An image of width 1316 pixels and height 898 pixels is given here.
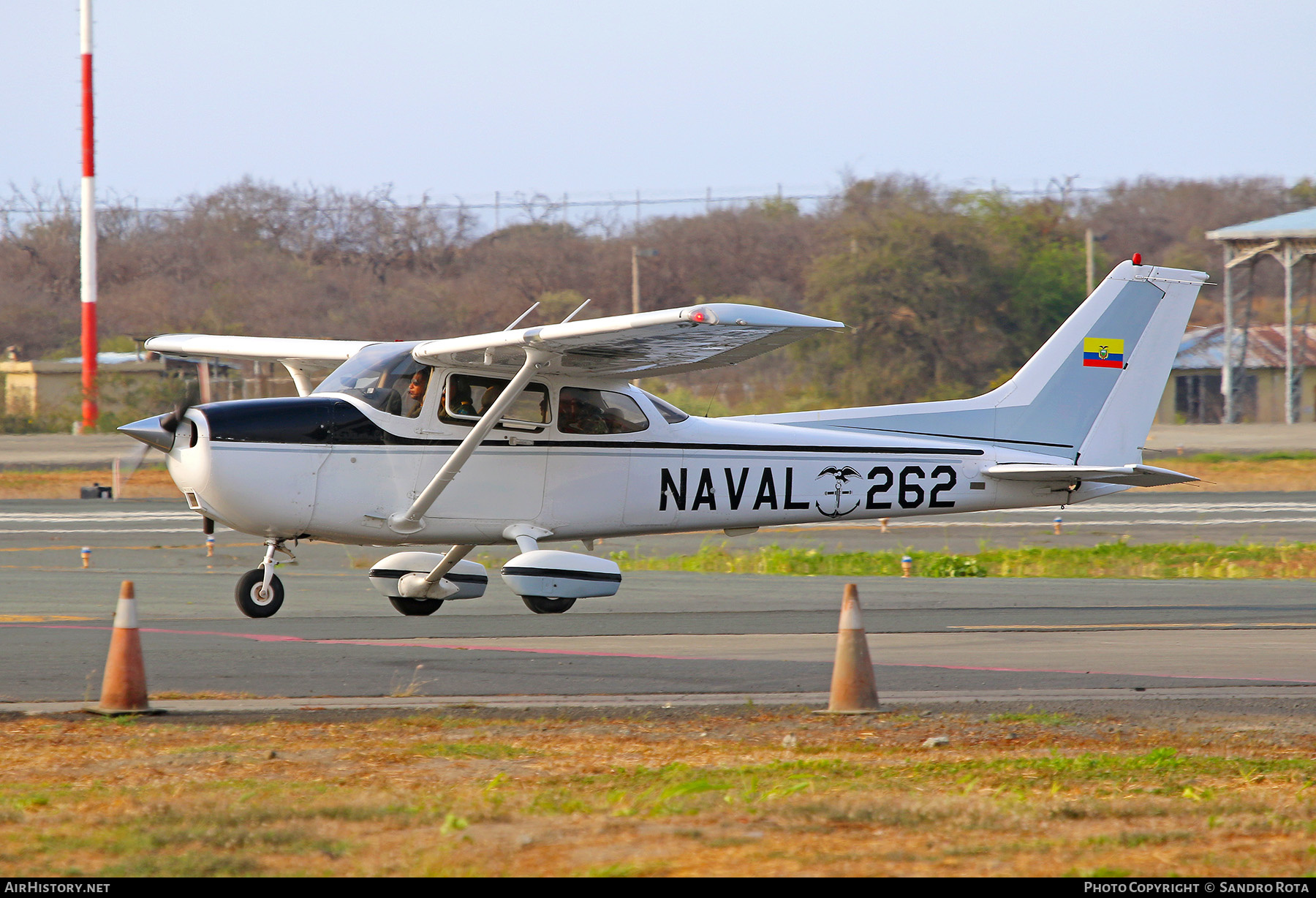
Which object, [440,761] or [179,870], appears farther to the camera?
[440,761]

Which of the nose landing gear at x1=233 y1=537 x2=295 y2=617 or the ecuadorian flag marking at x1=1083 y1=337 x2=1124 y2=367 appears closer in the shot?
the nose landing gear at x1=233 y1=537 x2=295 y2=617

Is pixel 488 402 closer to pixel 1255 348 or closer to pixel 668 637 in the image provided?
pixel 668 637

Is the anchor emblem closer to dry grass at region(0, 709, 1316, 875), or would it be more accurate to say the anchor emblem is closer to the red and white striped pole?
dry grass at region(0, 709, 1316, 875)

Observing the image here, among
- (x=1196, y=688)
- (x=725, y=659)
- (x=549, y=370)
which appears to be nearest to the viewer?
(x=1196, y=688)

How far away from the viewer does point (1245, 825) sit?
14.9 ft

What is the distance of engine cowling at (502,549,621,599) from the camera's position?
36.5ft

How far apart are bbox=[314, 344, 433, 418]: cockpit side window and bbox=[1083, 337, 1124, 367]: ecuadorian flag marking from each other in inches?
262

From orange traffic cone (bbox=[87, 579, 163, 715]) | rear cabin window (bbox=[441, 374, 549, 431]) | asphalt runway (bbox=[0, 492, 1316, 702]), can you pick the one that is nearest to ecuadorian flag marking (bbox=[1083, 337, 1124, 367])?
asphalt runway (bbox=[0, 492, 1316, 702])

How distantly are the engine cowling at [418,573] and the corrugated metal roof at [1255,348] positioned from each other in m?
47.1

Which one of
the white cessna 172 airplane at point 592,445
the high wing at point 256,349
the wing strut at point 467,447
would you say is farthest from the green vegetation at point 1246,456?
the wing strut at point 467,447

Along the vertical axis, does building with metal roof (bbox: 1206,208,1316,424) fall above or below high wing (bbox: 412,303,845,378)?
above

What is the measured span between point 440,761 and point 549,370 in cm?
630

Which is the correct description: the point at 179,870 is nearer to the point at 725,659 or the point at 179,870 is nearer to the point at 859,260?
the point at 725,659

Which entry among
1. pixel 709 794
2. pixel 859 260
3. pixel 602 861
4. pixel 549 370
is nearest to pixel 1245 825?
pixel 709 794
